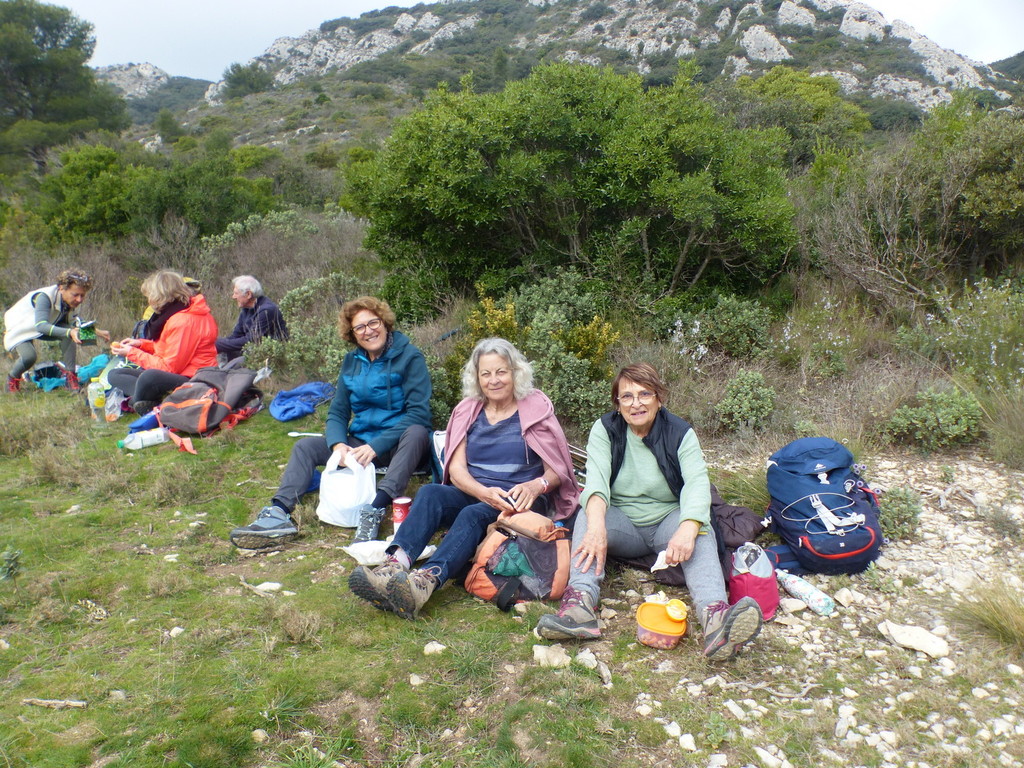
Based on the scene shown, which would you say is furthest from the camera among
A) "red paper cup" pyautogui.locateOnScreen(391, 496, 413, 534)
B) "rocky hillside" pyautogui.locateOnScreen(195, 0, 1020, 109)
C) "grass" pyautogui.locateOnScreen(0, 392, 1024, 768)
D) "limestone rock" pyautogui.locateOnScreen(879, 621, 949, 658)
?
"rocky hillside" pyautogui.locateOnScreen(195, 0, 1020, 109)

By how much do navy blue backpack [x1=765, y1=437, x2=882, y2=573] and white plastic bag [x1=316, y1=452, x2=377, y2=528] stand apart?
2336 mm

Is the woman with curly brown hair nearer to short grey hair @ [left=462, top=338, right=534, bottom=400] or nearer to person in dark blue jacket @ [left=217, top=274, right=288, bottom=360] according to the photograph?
person in dark blue jacket @ [left=217, top=274, right=288, bottom=360]

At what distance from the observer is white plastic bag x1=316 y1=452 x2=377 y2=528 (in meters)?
4.02

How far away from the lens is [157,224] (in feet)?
35.7

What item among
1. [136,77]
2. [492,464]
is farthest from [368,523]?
[136,77]

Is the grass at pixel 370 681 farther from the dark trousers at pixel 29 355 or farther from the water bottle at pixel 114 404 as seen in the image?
the dark trousers at pixel 29 355

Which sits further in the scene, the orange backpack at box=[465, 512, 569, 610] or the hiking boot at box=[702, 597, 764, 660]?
the orange backpack at box=[465, 512, 569, 610]

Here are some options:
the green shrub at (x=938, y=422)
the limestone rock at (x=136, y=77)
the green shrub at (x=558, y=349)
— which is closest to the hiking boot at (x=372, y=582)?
the green shrub at (x=558, y=349)

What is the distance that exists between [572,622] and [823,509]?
142 centimetres

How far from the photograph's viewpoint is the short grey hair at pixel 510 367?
3.71 metres

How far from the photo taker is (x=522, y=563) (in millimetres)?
3232

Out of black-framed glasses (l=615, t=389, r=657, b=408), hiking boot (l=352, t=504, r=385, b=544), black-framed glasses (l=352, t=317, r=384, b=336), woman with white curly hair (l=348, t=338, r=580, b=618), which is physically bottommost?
hiking boot (l=352, t=504, r=385, b=544)

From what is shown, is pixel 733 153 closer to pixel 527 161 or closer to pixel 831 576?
pixel 527 161

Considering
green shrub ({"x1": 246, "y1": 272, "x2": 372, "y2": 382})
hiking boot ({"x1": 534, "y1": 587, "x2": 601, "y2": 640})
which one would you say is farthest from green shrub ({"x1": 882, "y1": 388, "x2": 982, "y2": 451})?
green shrub ({"x1": 246, "y1": 272, "x2": 372, "y2": 382})
